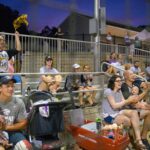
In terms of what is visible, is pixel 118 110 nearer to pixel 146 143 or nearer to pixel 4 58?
pixel 146 143

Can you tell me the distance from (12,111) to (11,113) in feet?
0.06

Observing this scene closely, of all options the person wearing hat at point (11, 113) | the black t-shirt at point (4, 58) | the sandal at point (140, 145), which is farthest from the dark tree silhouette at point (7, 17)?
the sandal at point (140, 145)

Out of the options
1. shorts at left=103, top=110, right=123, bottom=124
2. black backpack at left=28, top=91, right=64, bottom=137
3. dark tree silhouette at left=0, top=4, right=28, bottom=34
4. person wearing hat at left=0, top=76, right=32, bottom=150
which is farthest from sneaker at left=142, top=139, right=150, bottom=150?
dark tree silhouette at left=0, top=4, right=28, bottom=34

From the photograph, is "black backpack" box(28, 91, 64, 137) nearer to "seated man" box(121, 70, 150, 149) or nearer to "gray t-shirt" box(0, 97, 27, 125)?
"gray t-shirt" box(0, 97, 27, 125)

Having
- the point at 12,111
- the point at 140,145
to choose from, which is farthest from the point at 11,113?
the point at 140,145

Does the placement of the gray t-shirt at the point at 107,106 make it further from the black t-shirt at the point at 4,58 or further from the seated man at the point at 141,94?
the black t-shirt at the point at 4,58

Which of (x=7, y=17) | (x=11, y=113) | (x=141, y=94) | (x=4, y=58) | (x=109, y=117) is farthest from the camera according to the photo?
(x=141, y=94)

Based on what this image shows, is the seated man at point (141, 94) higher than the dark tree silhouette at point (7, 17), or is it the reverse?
the dark tree silhouette at point (7, 17)

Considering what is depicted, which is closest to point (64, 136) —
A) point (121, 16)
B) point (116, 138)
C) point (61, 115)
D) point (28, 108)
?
point (61, 115)

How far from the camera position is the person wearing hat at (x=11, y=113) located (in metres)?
3.18

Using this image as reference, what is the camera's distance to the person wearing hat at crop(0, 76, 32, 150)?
10.4 feet

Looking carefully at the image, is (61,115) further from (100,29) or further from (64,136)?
(100,29)

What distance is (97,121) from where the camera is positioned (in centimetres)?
401

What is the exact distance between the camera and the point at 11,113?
3275 mm
